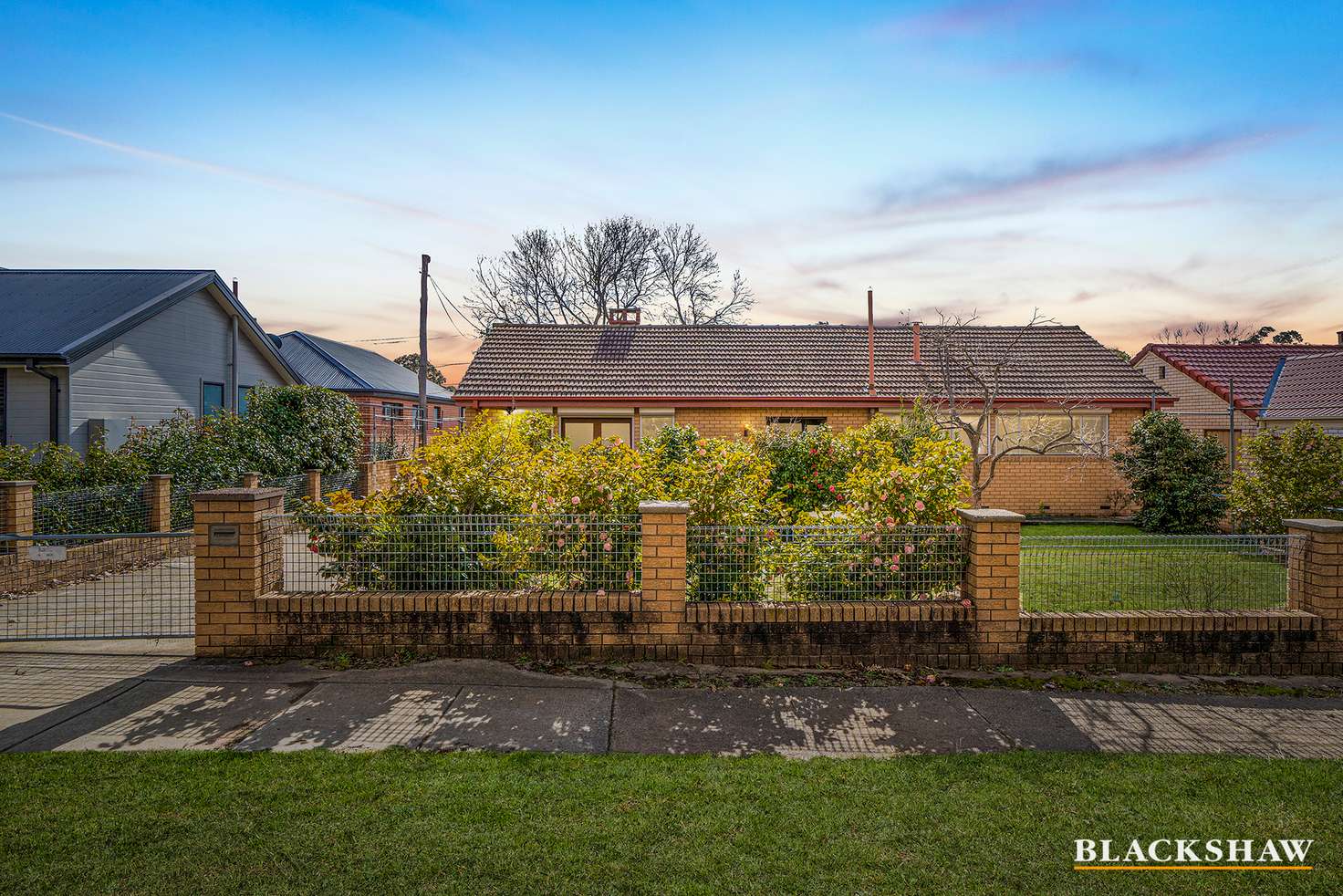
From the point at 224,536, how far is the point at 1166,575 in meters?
7.86

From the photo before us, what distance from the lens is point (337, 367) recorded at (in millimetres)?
31219

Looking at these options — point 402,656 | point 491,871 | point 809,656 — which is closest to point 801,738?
point 809,656

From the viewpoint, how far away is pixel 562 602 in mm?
6020

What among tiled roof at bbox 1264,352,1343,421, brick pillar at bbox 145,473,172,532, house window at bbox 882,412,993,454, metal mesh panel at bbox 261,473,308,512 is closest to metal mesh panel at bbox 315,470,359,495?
metal mesh panel at bbox 261,473,308,512

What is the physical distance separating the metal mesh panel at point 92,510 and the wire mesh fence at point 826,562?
9.14m

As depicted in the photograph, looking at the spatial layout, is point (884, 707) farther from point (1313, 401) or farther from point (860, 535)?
point (1313, 401)

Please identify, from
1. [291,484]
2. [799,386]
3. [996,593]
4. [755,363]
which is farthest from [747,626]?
[755,363]

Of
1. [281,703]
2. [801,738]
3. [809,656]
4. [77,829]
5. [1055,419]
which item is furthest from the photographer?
[1055,419]

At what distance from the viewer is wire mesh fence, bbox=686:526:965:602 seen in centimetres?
619

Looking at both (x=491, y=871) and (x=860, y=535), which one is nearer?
(x=491, y=871)

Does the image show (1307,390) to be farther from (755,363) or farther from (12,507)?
(12,507)

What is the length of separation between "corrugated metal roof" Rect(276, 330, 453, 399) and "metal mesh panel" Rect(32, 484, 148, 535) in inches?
731

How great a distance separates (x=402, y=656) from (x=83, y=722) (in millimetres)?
2042

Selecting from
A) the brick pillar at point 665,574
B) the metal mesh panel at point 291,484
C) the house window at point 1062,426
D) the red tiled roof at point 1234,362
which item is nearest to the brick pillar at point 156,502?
the metal mesh panel at point 291,484
